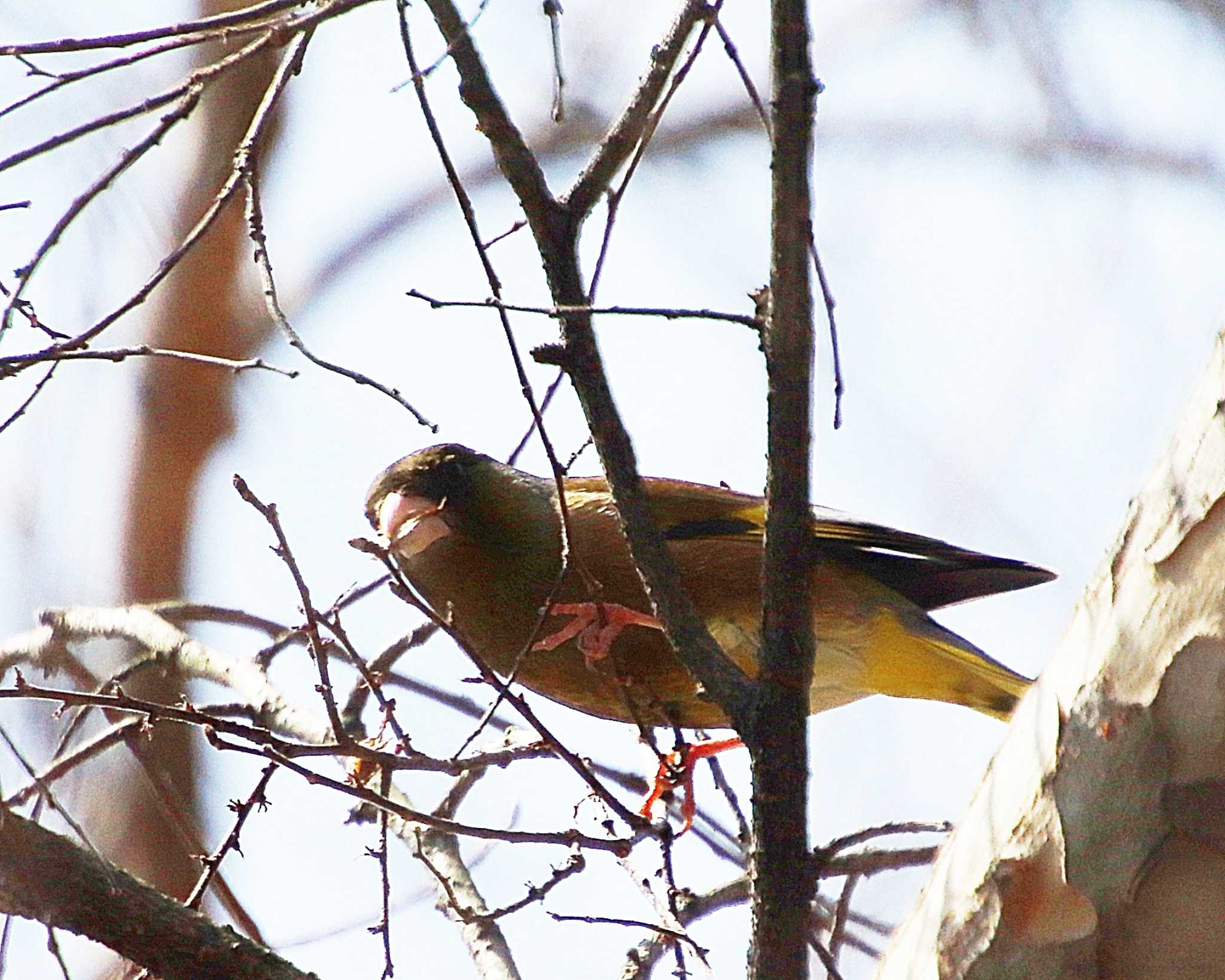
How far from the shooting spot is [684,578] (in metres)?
3.41

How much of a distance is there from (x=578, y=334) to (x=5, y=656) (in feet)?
7.97

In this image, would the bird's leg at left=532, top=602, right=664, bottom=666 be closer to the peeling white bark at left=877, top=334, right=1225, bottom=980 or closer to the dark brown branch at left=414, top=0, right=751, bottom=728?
the dark brown branch at left=414, top=0, right=751, bottom=728

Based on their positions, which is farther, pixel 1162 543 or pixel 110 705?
pixel 110 705

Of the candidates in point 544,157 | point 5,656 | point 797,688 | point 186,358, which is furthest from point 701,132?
point 797,688

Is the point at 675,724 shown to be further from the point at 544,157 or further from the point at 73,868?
the point at 544,157

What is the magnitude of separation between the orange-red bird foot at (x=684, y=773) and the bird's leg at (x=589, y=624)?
0.28 m

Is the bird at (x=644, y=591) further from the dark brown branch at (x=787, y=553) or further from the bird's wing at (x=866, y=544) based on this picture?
the dark brown branch at (x=787, y=553)

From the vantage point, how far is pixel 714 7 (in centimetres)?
220

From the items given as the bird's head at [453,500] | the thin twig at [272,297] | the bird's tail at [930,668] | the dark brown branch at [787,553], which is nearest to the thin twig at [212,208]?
the thin twig at [272,297]

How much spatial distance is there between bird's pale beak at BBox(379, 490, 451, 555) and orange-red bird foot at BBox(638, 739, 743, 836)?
2.76ft

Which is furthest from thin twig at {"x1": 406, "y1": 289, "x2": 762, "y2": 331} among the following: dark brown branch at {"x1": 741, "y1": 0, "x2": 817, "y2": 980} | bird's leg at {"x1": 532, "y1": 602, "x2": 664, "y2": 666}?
bird's leg at {"x1": 532, "y1": 602, "x2": 664, "y2": 666}

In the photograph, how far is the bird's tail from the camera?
12.0 ft

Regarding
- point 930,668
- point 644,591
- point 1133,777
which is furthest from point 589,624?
point 1133,777

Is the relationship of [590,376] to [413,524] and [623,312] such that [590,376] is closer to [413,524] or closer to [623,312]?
[623,312]
